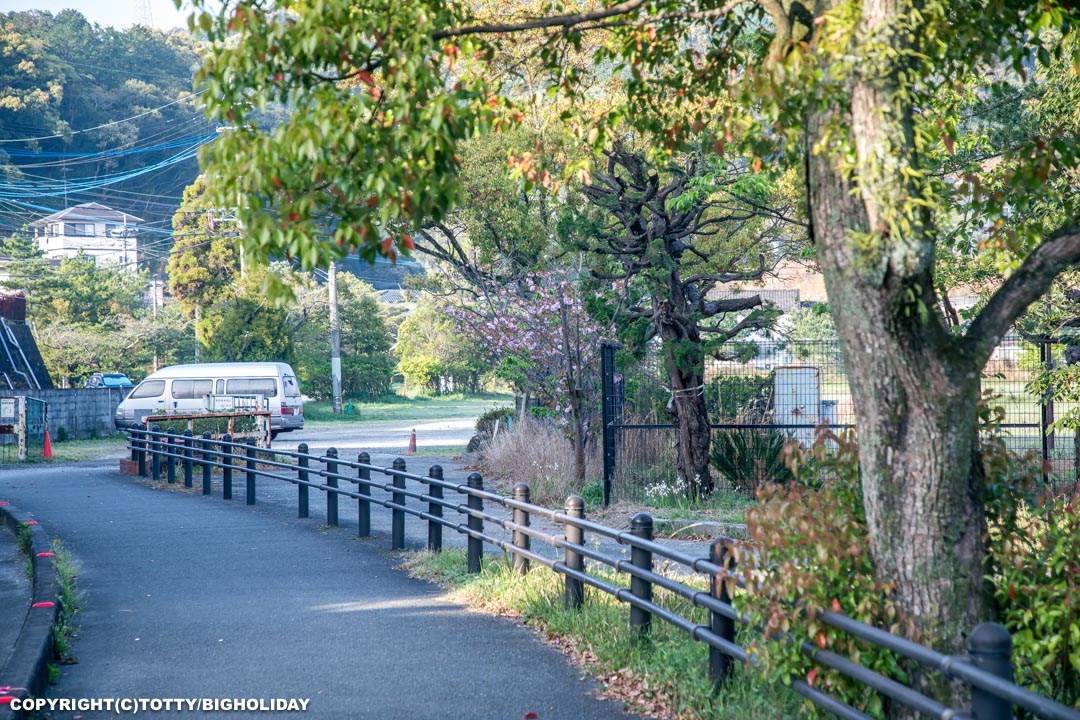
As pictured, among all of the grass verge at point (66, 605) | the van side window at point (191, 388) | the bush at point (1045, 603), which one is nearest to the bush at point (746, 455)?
the grass verge at point (66, 605)

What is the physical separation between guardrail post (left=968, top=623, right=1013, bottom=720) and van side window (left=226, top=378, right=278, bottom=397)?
32.5 m

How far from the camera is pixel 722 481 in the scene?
16.3m

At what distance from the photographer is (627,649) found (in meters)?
7.04

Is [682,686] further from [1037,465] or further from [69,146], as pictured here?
[69,146]

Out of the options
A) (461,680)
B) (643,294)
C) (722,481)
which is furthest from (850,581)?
(643,294)

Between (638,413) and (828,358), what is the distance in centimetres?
297

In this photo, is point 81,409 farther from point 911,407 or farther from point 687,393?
point 911,407

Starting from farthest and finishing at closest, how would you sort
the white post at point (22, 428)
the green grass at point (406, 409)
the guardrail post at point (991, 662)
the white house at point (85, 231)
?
the white house at point (85, 231) → the green grass at point (406, 409) → the white post at point (22, 428) → the guardrail post at point (991, 662)

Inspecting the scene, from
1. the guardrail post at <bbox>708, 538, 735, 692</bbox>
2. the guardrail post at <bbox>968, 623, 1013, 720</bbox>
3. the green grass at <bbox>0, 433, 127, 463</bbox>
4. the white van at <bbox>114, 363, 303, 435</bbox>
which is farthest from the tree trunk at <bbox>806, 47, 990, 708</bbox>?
the white van at <bbox>114, 363, 303, 435</bbox>

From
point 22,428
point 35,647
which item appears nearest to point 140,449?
point 22,428

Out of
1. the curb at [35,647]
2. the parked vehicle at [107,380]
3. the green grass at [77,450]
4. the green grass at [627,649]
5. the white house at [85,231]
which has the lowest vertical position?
the green grass at [77,450]

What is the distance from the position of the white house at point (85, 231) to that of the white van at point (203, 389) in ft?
157

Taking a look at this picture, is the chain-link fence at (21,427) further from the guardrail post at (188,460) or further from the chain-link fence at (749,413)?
the chain-link fence at (749,413)

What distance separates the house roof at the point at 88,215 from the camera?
82.0 meters
